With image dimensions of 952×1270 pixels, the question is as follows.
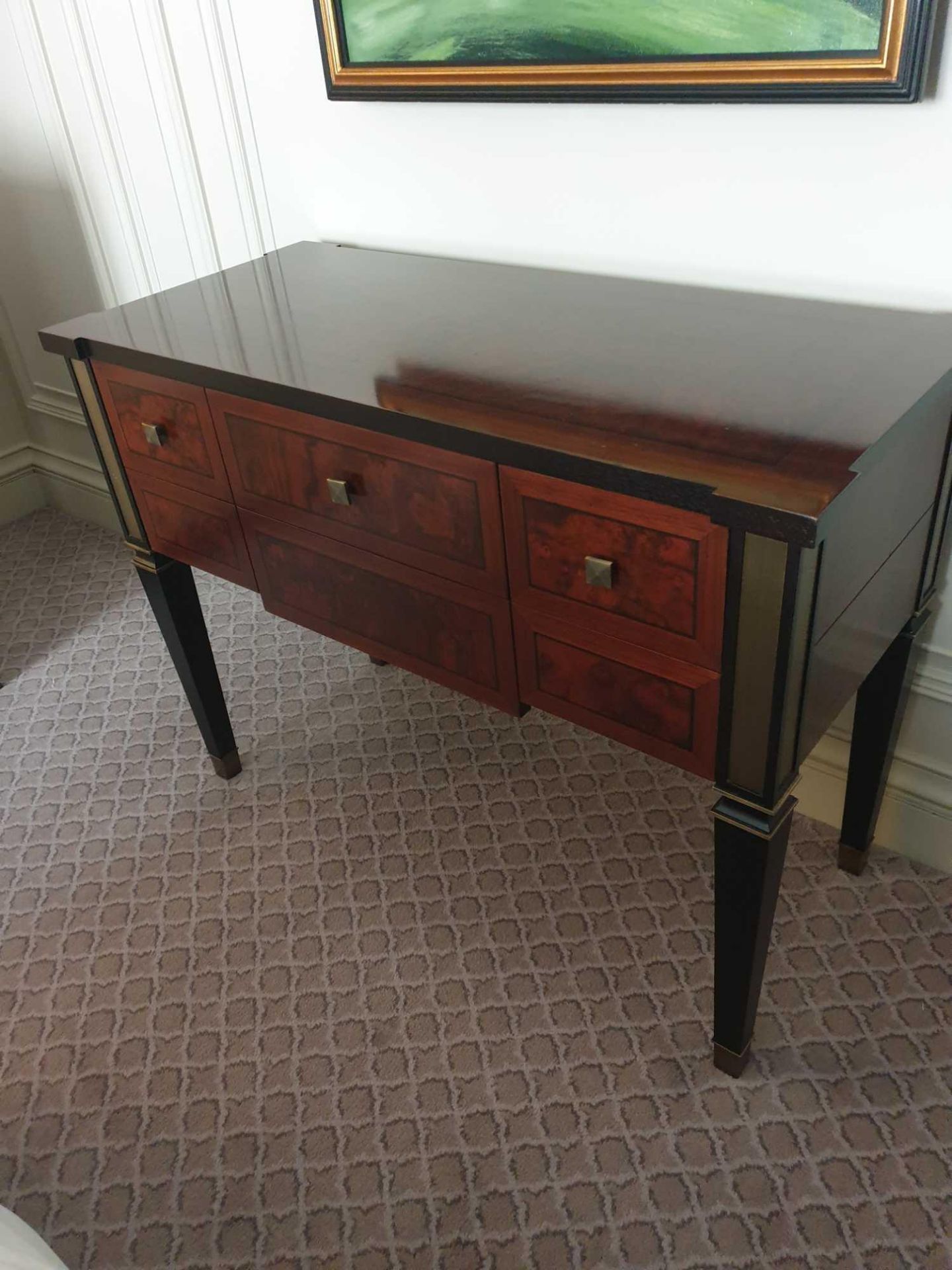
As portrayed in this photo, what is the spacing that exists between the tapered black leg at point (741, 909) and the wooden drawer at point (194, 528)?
835mm

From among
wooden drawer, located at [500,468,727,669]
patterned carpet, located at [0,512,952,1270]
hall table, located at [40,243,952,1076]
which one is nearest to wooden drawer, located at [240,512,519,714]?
hall table, located at [40,243,952,1076]

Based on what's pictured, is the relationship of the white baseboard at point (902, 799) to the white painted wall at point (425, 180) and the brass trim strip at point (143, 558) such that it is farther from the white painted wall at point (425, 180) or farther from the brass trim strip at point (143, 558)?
the brass trim strip at point (143, 558)

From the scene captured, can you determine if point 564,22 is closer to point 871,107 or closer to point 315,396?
point 871,107

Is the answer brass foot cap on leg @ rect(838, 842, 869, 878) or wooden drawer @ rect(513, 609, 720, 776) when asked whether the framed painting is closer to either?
wooden drawer @ rect(513, 609, 720, 776)

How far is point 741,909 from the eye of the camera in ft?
4.11

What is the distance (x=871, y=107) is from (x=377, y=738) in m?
1.40

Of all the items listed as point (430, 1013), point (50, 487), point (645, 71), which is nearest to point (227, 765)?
point (430, 1013)

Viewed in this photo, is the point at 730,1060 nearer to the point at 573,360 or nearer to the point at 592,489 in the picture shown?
the point at 592,489

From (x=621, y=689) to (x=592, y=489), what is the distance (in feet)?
0.83

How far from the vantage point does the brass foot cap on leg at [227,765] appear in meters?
2.03

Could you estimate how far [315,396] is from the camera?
4.10 feet

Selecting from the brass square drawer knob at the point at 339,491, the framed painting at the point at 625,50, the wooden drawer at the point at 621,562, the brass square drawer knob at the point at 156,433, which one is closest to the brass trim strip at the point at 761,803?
the wooden drawer at the point at 621,562

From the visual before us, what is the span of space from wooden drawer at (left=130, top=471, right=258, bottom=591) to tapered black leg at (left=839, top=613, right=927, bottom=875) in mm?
958

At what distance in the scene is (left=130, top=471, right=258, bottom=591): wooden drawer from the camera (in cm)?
158
